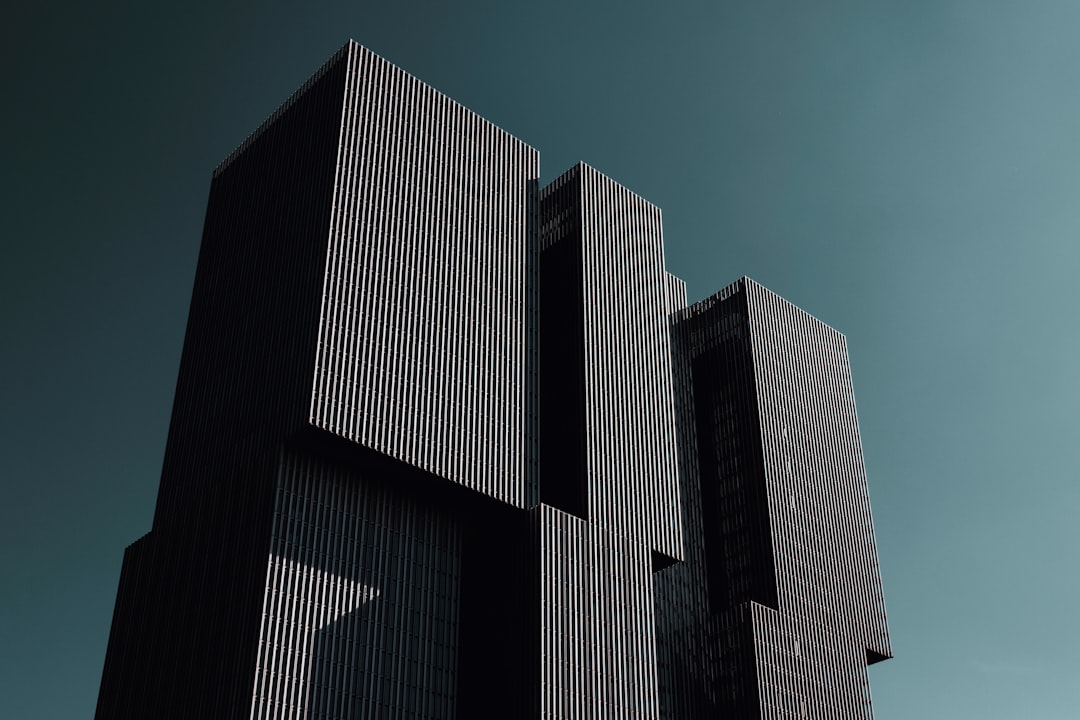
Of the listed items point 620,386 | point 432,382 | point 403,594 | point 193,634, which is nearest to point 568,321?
point 620,386

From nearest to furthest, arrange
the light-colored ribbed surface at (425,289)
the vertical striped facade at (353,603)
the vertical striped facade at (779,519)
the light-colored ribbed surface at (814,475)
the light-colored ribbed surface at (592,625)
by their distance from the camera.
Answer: the vertical striped facade at (353,603), the light-colored ribbed surface at (592,625), the light-colored ribbed surface at (425,289), the vertical striped facade at (779,519), the light-colored ribbed surface at (814,475)

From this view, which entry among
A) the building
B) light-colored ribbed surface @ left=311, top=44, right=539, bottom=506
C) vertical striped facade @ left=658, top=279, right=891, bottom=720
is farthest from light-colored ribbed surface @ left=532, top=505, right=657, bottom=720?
vertical striped facade @ left=658, top=279, right=891, bottom=720

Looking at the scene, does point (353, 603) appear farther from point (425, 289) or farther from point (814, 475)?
point (814, 475)

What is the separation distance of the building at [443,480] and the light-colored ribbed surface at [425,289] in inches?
7.1

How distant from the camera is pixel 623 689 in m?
67.2

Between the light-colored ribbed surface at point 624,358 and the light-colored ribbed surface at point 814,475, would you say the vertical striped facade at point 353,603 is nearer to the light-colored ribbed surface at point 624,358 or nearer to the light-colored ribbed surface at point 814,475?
the light-colored ribbed surface at point 624,358

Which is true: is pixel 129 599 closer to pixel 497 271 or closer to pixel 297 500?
pixel 297 500

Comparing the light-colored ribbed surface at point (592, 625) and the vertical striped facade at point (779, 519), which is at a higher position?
the vertical striped facade at point (779, 519)

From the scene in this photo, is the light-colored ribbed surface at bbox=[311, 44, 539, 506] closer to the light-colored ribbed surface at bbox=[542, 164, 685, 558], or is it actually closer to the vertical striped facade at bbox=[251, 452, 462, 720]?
the vertical striped facade at bbox=[251, 452, 462, 720]

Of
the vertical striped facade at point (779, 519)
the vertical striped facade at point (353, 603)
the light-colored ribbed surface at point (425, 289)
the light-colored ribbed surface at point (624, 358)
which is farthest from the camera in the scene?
the vertical striped facade at point (779, 519)

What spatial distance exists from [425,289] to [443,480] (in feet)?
40.6

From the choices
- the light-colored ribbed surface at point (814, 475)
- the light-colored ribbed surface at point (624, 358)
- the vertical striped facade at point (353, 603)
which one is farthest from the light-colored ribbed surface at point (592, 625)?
the light-colored ribbed surface at point (814, 475)

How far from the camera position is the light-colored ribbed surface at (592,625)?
64750 millimetres

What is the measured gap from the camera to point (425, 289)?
2837 inches
